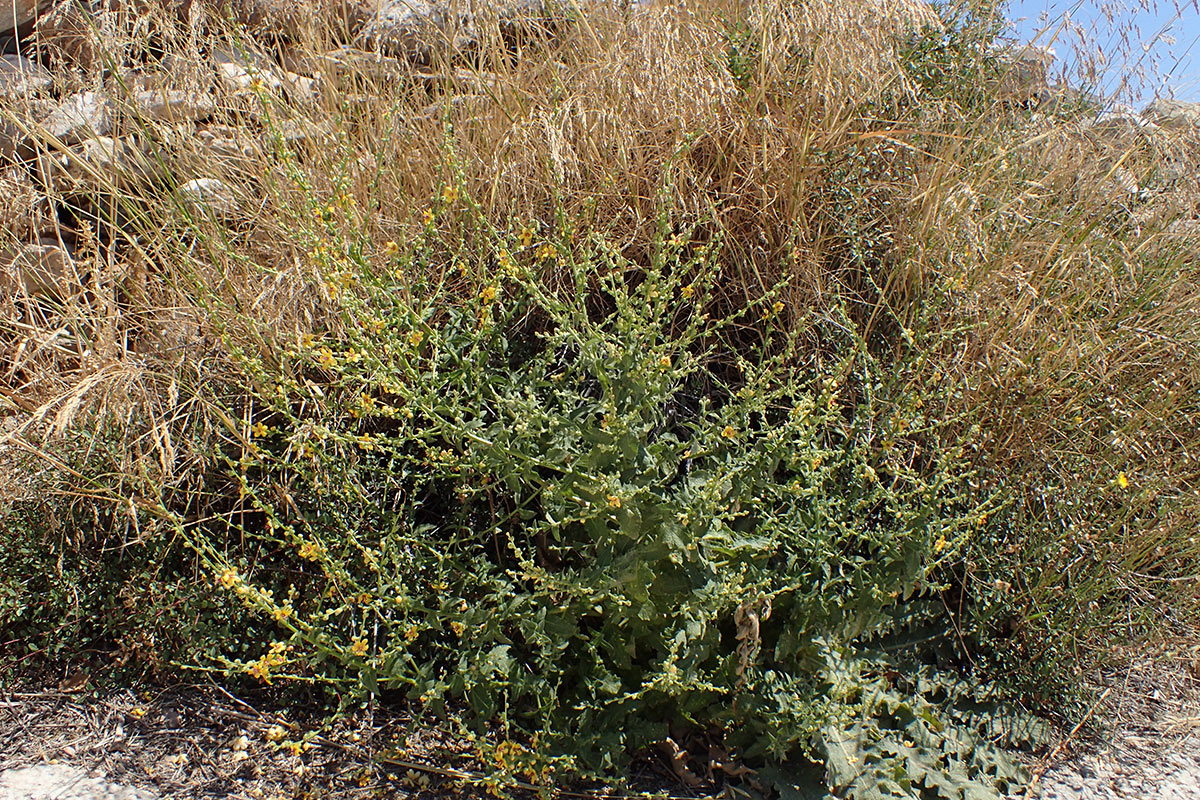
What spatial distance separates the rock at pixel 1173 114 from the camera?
11.1 ft

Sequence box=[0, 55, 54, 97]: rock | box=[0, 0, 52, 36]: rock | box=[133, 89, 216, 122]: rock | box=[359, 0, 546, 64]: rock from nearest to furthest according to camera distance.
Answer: box=[133, 89, 216, 122]: rock
box=[0, 55, 54, 97]: rock
box=[359, 0, 546, 64]: rock
box=[0, 0, 52, 36]: rock

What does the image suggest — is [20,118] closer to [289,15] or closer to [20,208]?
[20,208]

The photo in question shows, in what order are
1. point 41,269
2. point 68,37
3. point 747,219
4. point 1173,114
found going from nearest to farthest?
point 747,219, point 41,269, point 1173,114, point 68,37

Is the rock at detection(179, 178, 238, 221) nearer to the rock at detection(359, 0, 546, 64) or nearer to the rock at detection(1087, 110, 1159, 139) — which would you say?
the rock at detection(359, 0, 546, 64)

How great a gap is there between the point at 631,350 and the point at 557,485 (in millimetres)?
324

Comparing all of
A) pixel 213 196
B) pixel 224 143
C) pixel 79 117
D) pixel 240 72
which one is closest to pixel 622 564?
pixel 213 196

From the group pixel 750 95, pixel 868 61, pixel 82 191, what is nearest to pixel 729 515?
pixel 750 95

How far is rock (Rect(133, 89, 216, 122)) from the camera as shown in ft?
10.3

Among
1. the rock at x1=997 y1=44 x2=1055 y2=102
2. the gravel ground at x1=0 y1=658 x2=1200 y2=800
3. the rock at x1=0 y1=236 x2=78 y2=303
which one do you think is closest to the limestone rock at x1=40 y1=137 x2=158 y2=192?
the rock at x1=0 y1=236 x2=78 y2=303

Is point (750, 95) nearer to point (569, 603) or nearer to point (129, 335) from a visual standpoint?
point (569, 603)

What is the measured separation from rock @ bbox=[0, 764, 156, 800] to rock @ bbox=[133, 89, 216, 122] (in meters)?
2.13

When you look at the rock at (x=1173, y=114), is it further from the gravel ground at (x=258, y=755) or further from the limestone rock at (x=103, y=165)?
the limestone rock at (x=103, y=165)

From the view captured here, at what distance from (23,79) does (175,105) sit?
0.54m

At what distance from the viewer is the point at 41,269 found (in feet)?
9.82
